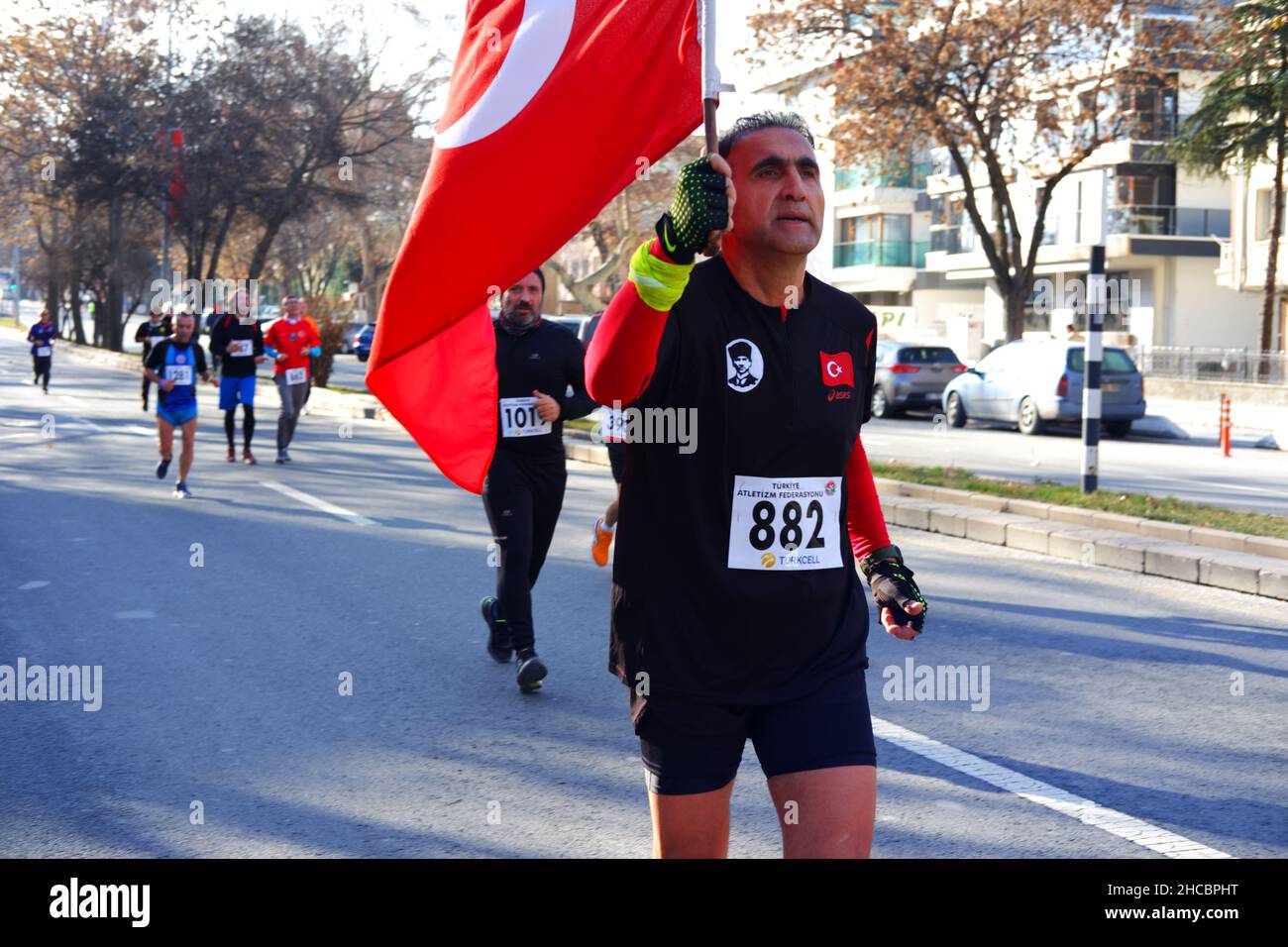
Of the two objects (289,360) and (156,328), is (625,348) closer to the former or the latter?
(289,360)

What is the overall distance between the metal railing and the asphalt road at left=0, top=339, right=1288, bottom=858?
2131 cm

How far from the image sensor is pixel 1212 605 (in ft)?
30.3

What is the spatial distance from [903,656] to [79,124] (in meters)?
38.4

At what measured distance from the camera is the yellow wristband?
2.89 m

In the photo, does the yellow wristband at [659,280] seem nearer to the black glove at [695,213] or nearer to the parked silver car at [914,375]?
the black glove at [695,213]

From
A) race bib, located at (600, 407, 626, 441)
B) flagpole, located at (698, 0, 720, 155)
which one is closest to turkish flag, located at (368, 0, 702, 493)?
flagpole, located at (698, 0, 720, 155)

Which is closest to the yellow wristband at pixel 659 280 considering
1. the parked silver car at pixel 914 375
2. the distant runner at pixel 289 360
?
the distant runner at pixel 289 360

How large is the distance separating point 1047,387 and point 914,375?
506 cm

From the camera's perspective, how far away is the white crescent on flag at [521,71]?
3.85m

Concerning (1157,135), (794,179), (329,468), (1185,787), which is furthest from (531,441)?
(1157,135)

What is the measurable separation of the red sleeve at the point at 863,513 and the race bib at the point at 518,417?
136 inches

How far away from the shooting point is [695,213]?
111 inches

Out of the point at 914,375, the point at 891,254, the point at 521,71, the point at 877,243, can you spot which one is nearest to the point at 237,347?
the point at 521,71

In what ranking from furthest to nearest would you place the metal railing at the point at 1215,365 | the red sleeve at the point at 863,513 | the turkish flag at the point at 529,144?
1. the metal railing at the point at 1215,365
2. the turkish flag at the point at 529,144
3. the red sleeve at the point at 863,513
